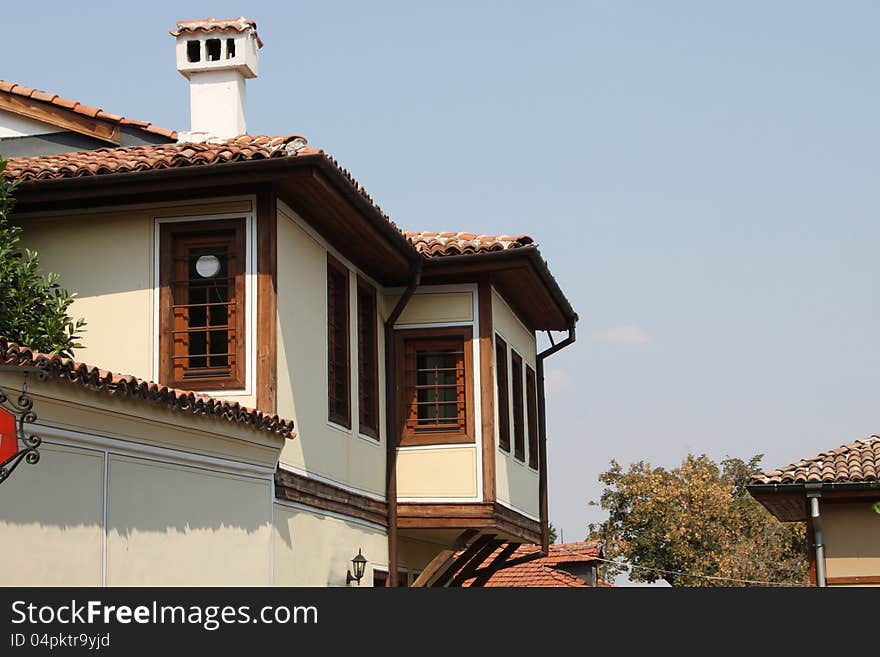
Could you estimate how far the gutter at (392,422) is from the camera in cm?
1413

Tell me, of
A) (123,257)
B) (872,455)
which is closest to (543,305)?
(872,455)

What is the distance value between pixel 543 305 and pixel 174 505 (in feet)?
26.9

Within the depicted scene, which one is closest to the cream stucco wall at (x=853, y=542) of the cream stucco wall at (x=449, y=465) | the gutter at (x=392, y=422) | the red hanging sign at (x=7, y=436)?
the cream stucco wall at (x=449, y=465)

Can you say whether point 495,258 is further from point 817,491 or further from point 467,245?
point 817,491

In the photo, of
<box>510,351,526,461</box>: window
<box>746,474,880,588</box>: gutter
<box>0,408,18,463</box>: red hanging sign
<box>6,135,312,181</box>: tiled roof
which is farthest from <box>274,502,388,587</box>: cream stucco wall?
<box>746,474,880,588</box>: gutter

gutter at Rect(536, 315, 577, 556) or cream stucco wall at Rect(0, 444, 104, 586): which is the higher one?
gutter at Rect(536, 315, 577, 556)

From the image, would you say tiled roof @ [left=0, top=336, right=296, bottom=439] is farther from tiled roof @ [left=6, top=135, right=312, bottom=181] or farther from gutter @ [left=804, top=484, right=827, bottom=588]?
gutter @ [left=804, top=484, right=827, bottom=588]

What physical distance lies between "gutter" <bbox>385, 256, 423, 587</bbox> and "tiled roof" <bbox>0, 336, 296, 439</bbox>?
11.2 feet

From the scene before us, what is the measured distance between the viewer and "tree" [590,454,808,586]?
38.8 metres

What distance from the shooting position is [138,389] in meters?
8.41

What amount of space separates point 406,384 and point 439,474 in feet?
3.69
